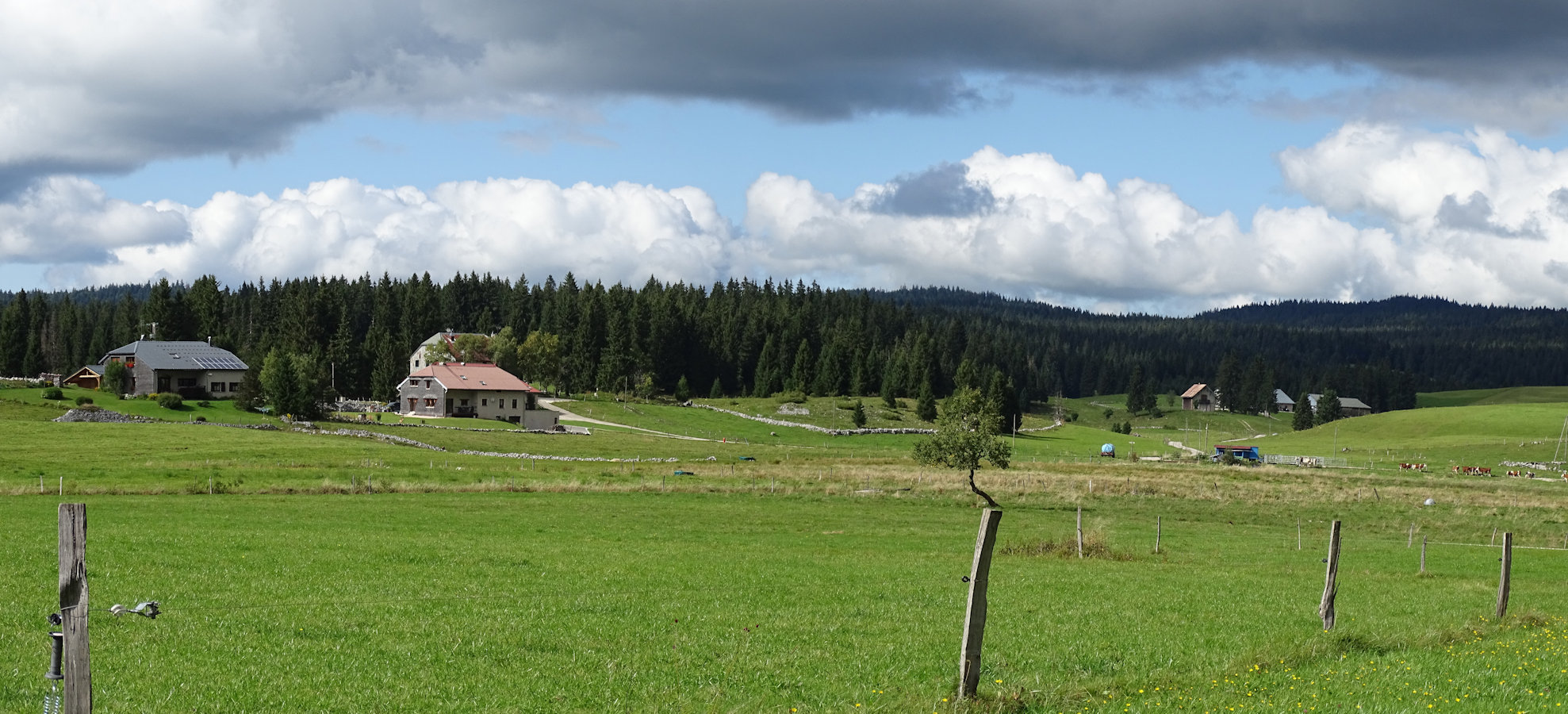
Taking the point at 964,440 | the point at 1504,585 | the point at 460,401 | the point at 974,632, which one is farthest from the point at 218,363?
the point at 974,632

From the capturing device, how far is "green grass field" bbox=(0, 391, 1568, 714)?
14.6m

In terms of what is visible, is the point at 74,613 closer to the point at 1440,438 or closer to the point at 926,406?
the point at 926,406

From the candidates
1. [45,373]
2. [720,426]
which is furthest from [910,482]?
[45,373]

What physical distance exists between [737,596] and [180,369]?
425ft

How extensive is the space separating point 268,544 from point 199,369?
11770cm

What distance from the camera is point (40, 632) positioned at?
17031 mm

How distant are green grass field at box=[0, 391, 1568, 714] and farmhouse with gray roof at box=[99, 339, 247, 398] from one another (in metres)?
73.5

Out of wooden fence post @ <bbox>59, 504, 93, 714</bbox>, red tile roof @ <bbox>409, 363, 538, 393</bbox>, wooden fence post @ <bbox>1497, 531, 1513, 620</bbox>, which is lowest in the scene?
wooden fence post @ <bbox>1497, 531, 1513, 620</bbox>

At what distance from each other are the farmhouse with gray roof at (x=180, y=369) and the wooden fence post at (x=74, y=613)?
133 m

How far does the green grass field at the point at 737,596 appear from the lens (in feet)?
47.9

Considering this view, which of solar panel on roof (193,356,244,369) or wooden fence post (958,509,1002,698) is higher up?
solar panel on roof (193,356,244,369)

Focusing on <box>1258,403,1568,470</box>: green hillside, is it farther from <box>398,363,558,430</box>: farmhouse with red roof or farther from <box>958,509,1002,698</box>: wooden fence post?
<box>958,509,1002,698</box>: wooden fence post

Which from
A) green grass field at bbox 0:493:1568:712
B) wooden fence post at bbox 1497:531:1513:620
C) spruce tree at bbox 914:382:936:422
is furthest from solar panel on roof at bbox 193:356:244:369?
wooden fence post at bbox 1497:531:1513:620

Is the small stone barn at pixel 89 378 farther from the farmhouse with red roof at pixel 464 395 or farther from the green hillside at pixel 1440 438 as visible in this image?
the green hillside at pixel 1440 438
